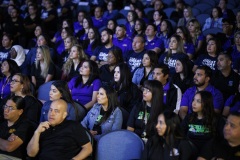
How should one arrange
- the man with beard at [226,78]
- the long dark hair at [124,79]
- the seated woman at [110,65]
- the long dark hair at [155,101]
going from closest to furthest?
the long dark hair at [155,101]
the long dark hair at [124,79]
the man with beard at [226,78]
the seated woman at [110,65]

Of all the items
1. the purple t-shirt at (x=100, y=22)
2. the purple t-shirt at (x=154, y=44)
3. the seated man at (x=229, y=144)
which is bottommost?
the seated man at (x=229, y=144)

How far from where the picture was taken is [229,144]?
371cm

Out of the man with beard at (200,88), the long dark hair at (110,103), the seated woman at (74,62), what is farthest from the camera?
the seated woman at (74,62)

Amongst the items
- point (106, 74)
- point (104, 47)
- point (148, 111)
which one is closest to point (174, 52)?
point (106, 74)

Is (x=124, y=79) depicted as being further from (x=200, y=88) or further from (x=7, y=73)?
(x=7, y=73)

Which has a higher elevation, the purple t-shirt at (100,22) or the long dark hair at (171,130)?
the purple t-shirt at (100,22)

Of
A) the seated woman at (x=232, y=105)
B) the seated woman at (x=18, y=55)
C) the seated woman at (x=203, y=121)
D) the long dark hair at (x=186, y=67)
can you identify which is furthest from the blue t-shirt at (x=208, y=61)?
the seated woman at (x=18, y=55)

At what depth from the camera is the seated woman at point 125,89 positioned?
5605 mm

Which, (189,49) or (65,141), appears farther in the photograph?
(189,49)

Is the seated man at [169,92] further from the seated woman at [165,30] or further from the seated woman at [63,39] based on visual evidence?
the seated woman at [63,39]

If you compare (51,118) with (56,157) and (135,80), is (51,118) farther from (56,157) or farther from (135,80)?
(135,80)

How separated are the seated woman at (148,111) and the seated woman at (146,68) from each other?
57.7 inches

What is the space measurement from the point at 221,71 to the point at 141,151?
2.27m

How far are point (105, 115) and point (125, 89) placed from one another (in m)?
0.90
